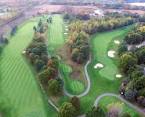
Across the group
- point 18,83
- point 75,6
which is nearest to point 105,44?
point 18,83

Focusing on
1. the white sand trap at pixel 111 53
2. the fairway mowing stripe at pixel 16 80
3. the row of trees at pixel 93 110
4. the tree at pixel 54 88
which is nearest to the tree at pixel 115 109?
the row of trees at pixel 93 110

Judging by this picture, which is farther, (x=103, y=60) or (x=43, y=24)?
(x=43, y=24)

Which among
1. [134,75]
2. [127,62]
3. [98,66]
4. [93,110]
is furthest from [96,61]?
[93,110]

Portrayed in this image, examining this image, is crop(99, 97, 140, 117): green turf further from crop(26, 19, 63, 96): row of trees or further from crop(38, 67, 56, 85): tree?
crop(38, 67, 56, 85): tree

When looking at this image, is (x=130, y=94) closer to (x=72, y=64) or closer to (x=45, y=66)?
(x=72, y=64)

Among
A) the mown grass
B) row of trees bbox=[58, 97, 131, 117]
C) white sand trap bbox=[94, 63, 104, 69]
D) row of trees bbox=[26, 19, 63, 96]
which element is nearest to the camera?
row of trees bbox=[58, 97, 131, 117]

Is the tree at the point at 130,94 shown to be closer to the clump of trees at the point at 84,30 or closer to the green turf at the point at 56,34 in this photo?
the clump of trees at the point at 84,30

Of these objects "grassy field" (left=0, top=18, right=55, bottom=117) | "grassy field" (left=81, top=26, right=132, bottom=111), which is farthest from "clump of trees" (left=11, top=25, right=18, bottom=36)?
"grassy field" (left=81, top=26, right=132, bottom=111)

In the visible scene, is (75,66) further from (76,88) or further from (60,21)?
(60,21)
